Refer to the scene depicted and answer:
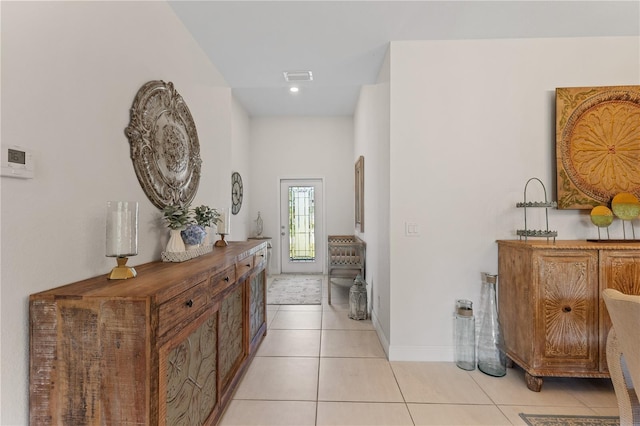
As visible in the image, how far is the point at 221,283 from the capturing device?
170 cm

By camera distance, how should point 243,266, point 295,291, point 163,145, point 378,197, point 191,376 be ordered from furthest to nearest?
point 295,291 → point 378,197 → point 243,266 → point 163,145 → point 191,376

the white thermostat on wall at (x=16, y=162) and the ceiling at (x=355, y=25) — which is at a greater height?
the ceiling at (x=355, y=25)

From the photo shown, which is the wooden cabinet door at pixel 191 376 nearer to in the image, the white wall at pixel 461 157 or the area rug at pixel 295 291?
the white wall at pixel 461 157

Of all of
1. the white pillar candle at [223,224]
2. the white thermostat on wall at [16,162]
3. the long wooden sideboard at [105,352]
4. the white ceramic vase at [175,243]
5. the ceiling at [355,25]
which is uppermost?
the ceiling at [355,25]

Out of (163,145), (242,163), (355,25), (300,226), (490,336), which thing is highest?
(355,25)

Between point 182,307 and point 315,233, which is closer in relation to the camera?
point 182,307

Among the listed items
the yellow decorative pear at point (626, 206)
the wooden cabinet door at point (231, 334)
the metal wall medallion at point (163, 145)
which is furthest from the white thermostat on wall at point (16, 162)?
the yellow decorative pear at point (626, 206)

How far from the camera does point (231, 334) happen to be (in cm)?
198

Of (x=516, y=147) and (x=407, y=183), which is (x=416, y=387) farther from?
(x=516, y=147)

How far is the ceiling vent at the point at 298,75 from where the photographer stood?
3.03m

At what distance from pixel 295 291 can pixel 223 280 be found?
2.95 metres

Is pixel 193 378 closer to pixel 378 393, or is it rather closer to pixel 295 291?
pixel 378 393

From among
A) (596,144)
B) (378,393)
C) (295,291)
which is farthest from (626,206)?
(295,291)

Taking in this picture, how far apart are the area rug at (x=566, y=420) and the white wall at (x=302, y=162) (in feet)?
13.7
